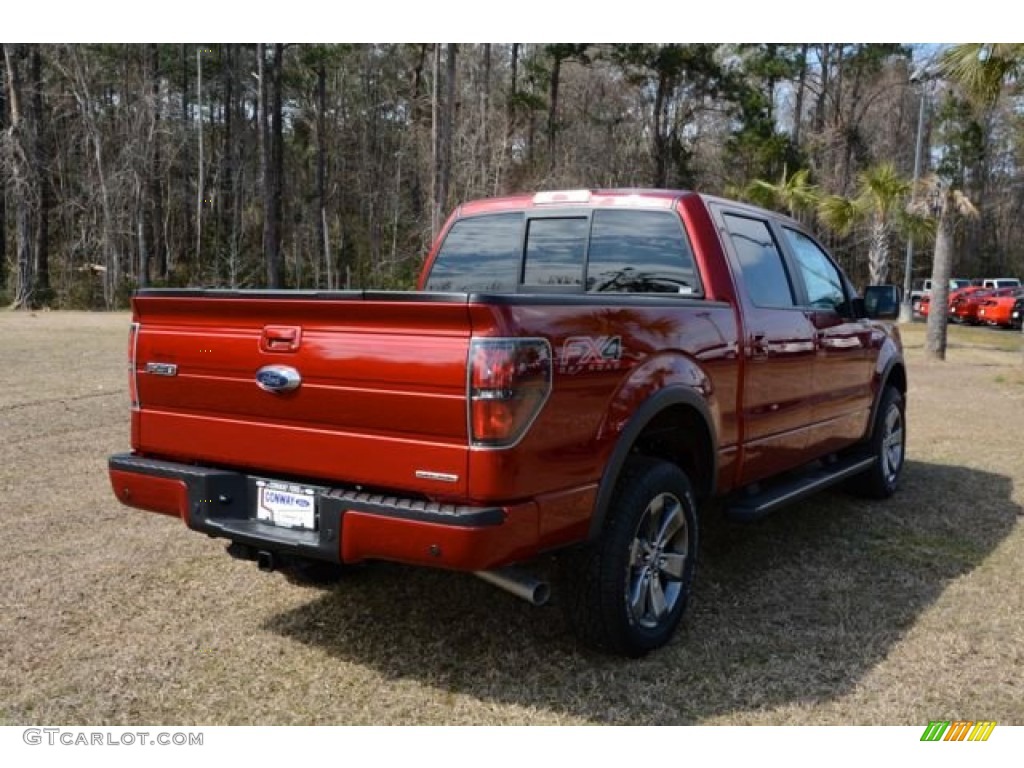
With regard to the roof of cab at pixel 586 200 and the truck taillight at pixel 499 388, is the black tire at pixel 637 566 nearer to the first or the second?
the truck taillight at pixel 499 388

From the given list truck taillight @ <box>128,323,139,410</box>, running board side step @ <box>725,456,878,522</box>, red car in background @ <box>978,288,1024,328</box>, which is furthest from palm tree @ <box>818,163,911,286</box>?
truck taillight @ <box>128,323,139,410</box>

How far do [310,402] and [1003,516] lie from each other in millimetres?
4908

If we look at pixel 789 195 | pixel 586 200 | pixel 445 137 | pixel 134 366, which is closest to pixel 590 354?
pixel 586 200

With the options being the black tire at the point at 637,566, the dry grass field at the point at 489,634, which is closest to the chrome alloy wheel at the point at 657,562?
the black tire at the point at 637,566

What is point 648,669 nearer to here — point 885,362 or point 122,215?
point 885,362

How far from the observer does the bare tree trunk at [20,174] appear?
30062 millimetres

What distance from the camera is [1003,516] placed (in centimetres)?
601

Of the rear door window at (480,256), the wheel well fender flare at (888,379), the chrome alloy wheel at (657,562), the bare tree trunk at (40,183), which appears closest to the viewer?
the chrome alloy wheel at (657,562)

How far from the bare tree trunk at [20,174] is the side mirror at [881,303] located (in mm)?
30778

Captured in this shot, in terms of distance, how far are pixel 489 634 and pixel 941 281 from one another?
15.6 metres

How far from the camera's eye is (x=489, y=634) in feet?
12.9

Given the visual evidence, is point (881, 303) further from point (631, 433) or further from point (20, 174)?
point (20, 174)

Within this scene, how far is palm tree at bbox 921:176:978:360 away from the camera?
16.9 metres

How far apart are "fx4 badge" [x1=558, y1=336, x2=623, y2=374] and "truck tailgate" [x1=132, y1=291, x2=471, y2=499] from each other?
1.26 ft
